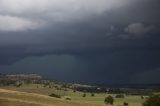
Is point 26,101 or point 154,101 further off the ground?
point 154,101

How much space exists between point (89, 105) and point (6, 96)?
20.7m

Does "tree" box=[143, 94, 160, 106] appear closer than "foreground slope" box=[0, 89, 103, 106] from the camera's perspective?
No

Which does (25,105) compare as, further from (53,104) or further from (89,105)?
(89,105)

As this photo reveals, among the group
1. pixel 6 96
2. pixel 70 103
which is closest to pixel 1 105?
pixel 6 96

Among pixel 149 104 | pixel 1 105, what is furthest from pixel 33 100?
pixel 149 104

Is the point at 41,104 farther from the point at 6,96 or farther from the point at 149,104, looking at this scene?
the point at 149,104

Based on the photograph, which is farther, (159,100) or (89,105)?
(159,100)

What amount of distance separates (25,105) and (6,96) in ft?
34.3

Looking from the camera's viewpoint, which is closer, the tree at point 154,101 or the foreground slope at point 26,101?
the foreground slope at point 26,101

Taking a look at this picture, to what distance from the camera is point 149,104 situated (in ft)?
409

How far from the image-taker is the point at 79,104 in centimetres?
9169

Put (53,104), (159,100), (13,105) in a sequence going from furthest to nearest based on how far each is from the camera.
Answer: (159,100) < (53,104) < (13,105)

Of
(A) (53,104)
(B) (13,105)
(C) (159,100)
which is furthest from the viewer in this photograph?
(C) (159,100)

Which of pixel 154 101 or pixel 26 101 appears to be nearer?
pixel 26 101
